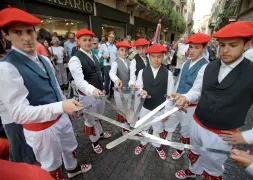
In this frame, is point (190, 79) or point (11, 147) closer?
point (11, 147)

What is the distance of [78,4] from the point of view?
6.92m

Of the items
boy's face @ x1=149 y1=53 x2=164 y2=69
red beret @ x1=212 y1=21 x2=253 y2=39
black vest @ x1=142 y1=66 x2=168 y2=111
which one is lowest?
black vest @ x1=142 y1=66 x2=168 y2=111

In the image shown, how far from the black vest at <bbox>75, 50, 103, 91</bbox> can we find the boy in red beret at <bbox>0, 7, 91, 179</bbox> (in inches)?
29.0

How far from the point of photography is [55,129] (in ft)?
5.20

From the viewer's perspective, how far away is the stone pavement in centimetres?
218

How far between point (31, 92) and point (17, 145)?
2.43 feet

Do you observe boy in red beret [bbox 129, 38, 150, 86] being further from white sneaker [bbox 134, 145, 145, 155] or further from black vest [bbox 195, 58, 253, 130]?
black vest [bbox 195, 58, 253, 130]

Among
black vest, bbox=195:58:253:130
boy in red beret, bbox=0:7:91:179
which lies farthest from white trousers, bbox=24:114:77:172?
black vest, bbox=195:58:253:130

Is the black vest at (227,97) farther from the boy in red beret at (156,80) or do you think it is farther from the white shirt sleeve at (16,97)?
the white shirt sleeve at (16,97)

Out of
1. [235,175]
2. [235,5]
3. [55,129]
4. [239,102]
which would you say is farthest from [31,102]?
[235,5]

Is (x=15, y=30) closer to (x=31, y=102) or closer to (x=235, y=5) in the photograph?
(x=31, y=102)

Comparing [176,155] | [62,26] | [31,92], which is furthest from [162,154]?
[62,26]

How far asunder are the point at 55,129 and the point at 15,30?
3.52ft

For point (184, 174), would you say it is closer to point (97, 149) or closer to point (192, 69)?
point (97, 149)
